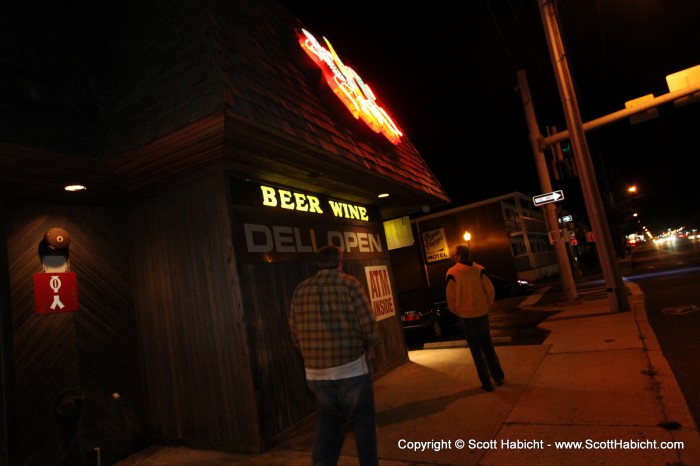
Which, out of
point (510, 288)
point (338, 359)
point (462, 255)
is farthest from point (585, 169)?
point (510, 288)

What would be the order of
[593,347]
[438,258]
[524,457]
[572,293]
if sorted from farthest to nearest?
[438,258] → [572,293] → [593,347] → [524,457]

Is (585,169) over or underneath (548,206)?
over

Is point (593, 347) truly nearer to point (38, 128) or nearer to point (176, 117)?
point (176, 117)

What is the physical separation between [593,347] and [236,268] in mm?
6237

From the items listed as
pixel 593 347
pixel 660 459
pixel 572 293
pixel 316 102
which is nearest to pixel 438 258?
pixel 572 293

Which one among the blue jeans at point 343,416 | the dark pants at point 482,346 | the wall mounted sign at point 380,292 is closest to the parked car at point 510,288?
the wall mounted sign at point 380,292

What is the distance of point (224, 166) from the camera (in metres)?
4.79

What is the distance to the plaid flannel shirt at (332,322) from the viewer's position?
3.12m

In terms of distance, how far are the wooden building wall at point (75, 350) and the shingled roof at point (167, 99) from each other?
35.7 inches

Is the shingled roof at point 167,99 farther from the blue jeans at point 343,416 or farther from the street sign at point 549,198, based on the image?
the street sign at point 549,198

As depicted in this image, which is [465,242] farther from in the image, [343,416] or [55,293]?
[343,416]

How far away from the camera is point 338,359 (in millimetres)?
3078

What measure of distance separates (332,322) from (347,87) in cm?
484

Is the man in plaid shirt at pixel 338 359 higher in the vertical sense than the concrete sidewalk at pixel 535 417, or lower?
higher
